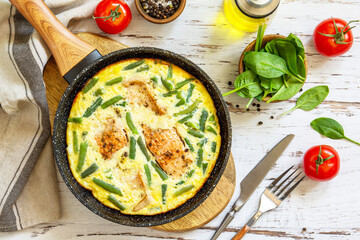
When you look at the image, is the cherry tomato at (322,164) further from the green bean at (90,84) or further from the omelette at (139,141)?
the green bean at (90,84)

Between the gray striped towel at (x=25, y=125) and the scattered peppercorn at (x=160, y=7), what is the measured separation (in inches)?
19.7

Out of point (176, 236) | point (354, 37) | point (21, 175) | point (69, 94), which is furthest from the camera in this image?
point (354, 37)

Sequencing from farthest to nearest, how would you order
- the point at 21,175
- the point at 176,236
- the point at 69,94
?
the point at 176,236
the point at 21,175
the point at 69,94

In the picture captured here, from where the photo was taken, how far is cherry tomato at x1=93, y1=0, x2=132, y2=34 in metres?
3.20

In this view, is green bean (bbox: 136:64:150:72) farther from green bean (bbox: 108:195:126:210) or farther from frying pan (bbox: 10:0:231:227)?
green bean (bbox: 108:195:126:210)

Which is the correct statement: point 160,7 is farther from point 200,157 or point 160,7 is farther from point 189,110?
point 200,157

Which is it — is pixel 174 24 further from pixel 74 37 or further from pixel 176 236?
pixel 176 236

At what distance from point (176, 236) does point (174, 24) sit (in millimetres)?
2058

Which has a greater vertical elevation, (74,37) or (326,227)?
(74,37)

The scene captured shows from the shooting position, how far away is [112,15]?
314 centimetres

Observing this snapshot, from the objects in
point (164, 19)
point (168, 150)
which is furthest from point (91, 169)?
point (164, 19)

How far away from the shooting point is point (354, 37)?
143 inches

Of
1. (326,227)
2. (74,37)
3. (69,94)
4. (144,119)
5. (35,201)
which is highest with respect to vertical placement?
(74,37)

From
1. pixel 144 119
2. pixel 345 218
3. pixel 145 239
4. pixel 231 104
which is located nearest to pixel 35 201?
pixel 145 239
